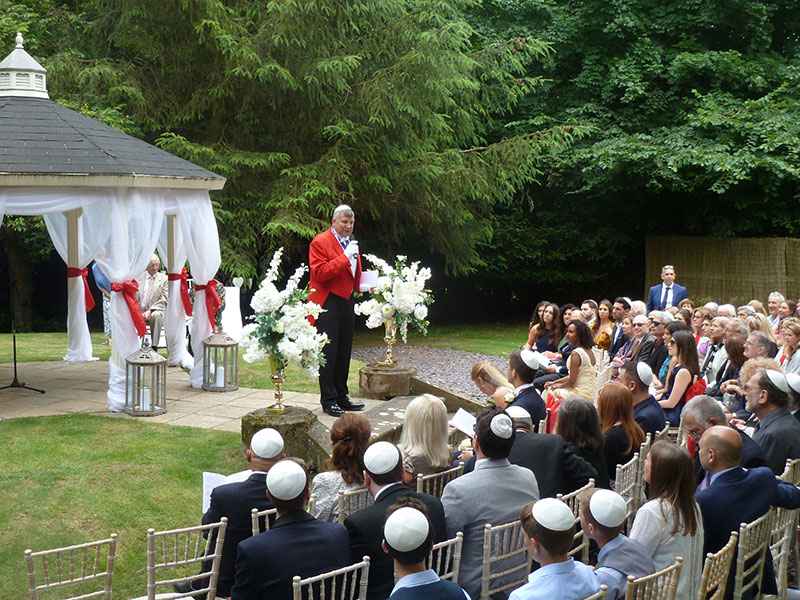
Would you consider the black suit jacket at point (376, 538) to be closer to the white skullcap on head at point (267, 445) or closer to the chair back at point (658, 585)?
the white skullcap on head at point (267, 445)

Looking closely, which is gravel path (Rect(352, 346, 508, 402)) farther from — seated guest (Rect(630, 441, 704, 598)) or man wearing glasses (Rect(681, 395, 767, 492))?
seated guest (Rect(630, 441, 704, 598))

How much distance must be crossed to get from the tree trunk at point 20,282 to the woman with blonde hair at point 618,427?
16618mm

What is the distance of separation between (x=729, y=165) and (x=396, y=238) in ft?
24.3

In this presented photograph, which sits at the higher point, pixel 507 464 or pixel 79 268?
pixel 79 268

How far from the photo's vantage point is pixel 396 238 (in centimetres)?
1912

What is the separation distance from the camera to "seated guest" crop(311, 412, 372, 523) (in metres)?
4.46

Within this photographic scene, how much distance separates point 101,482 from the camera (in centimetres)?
678

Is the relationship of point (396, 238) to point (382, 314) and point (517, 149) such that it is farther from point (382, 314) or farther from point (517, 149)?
point (382, 314)

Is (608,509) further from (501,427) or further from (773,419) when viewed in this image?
(773,419)

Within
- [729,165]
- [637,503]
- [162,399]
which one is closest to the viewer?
[637,503]

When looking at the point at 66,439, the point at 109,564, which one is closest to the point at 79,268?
the point at 66,439

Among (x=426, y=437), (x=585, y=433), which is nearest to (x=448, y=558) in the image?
(x=426, y=437)

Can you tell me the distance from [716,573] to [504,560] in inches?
39.3

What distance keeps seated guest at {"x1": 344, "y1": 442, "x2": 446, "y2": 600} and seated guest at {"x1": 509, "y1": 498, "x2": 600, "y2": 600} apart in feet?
2.31
